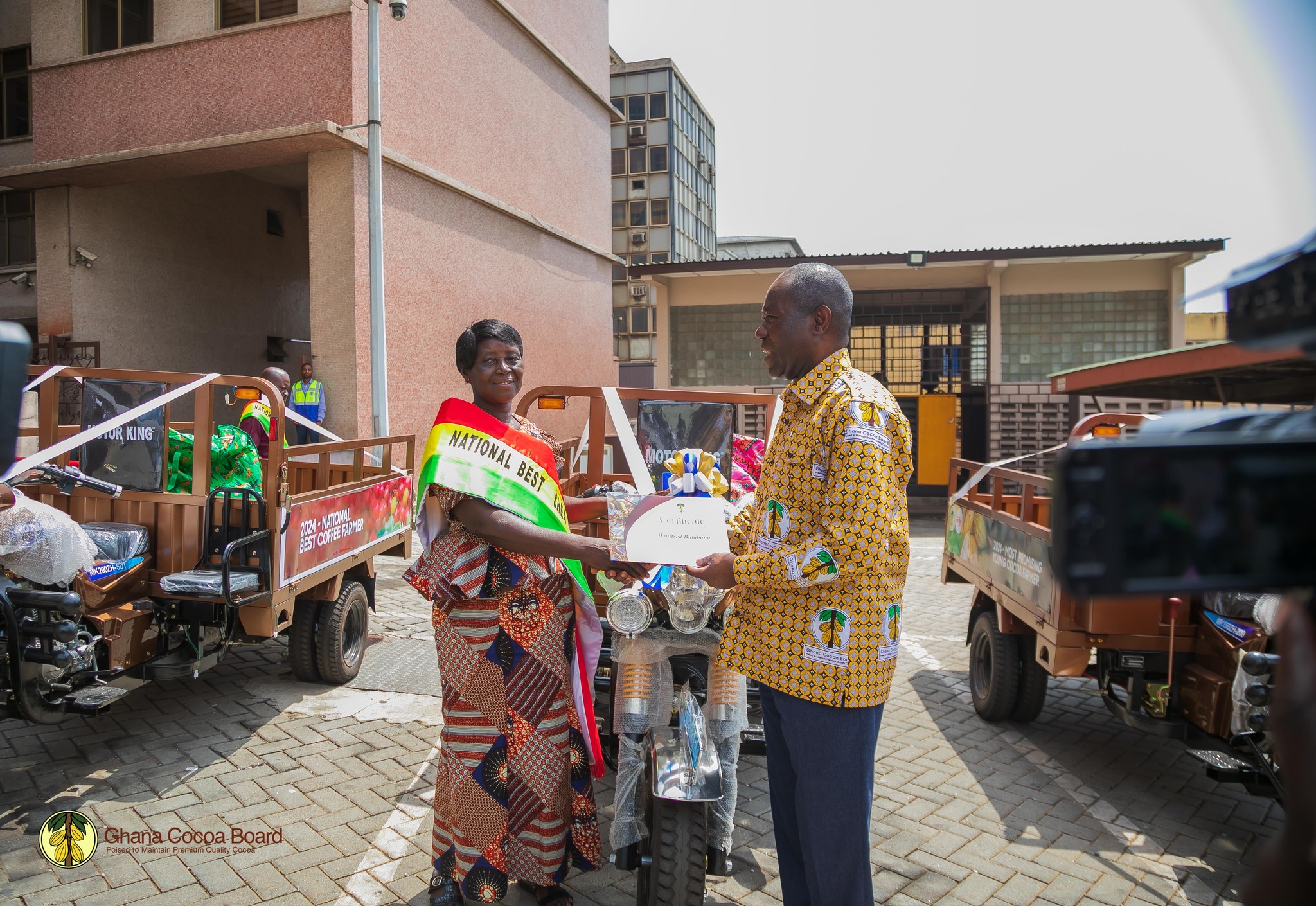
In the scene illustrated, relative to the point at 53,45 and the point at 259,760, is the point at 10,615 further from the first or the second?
the point at 53,45

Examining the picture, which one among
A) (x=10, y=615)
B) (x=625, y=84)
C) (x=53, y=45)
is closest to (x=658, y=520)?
(x=10, y=615)

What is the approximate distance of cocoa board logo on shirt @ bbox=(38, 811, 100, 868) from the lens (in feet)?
10.1

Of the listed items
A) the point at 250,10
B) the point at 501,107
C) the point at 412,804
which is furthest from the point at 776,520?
the point at 501,107

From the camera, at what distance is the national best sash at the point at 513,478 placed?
2.53m

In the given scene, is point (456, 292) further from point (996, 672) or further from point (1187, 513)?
point (1187, 513)

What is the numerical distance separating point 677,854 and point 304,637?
3.53m

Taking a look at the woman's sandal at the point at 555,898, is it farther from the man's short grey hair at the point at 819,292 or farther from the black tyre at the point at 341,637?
the black tyre at the point at 341,637

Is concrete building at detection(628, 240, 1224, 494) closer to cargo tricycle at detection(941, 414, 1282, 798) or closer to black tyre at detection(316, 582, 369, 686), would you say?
cargo tricycle at detection(941, 414, 1282, 798)

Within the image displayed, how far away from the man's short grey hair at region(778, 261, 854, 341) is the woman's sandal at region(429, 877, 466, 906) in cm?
220

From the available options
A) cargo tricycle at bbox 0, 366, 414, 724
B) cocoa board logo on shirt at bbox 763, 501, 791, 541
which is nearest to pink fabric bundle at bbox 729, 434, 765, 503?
cocoa board logo on shirt at bbox 763, 501, 791, 541

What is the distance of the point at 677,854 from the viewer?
2.35 m

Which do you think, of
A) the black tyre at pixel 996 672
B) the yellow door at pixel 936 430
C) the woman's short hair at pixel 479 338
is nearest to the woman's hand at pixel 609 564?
the woman's short hair at pixel 479 338

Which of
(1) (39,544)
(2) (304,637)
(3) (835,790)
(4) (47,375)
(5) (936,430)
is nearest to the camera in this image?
(3) (835,790)

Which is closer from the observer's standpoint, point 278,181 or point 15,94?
point 15,94
